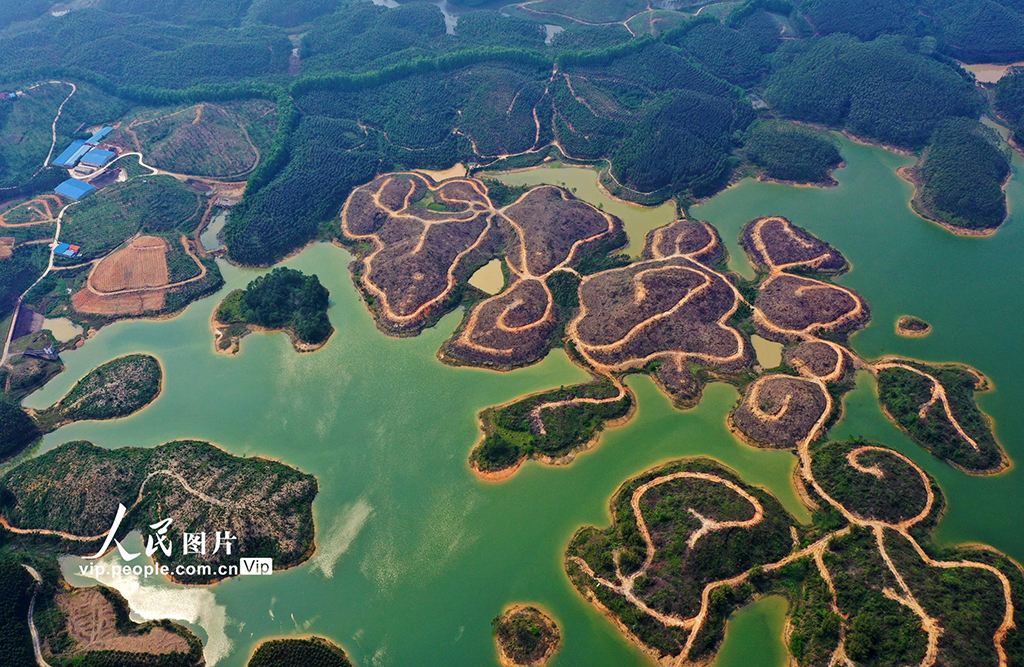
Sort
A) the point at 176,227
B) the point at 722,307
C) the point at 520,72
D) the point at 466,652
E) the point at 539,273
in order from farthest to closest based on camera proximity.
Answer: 1. the point at 520,72
2. the point at 176,227
3. the point at 539,273
4. the point at 722,307
5. the point at 466,652

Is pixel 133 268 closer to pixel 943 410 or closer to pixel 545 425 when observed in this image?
pixel 545 425

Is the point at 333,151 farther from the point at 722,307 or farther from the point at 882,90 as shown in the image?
the point at 882,90

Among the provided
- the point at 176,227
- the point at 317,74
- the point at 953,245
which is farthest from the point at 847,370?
the point at 317,74

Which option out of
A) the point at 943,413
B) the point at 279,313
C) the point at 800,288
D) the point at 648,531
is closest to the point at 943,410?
the point at 943,413

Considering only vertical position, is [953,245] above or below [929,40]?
below

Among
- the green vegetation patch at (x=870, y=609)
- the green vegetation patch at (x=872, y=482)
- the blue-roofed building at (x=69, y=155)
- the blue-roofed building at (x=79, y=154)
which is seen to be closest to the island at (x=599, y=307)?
the green vegetation patch at (x=872, y=482)

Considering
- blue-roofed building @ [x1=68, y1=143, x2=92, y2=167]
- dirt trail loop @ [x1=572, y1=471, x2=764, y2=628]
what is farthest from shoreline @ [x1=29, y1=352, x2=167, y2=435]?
dirt trail loop @ [x1=572, y1=471, x2=764, y2=628]
